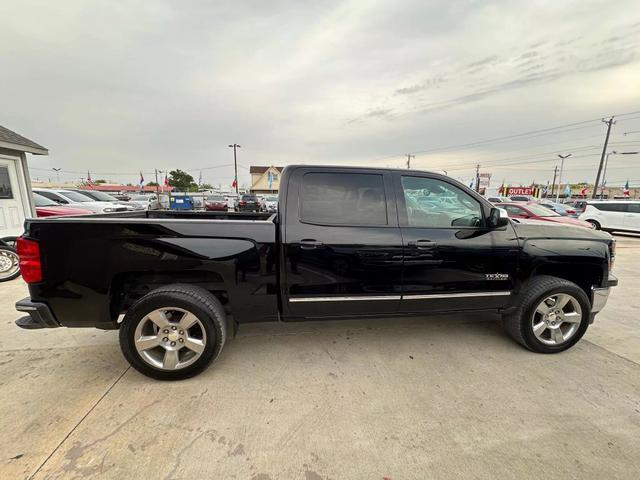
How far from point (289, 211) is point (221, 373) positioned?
5.23 feet

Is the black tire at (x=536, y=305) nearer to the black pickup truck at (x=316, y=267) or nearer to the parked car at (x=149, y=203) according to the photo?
the black pickup truck at (x=316, y=267)

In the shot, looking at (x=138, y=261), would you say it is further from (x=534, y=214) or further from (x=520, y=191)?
(x=520, y=191)

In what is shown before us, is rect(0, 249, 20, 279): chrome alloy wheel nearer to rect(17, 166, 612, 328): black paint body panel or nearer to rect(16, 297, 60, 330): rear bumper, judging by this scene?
rect(16, 297, 60, 330): rear bumper

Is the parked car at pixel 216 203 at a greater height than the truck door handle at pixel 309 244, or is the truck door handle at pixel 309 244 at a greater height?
the truck door handle at pixel 309 244

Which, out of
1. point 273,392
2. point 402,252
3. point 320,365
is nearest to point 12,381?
point 273,392

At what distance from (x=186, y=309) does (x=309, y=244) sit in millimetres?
1159

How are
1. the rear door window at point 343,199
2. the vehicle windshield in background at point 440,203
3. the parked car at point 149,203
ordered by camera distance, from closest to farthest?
1. the rear door window at point 343,199
2. the vehicle windshield in background at point 440,203
3. the parked car at point 149,203

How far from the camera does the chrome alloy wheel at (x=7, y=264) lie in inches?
210

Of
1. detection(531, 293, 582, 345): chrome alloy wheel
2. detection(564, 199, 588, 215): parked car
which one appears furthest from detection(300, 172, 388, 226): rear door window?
detection(564, 199, 588, 215): parked car

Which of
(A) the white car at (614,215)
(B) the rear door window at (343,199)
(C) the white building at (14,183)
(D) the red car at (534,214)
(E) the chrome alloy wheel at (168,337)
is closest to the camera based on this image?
(E) the chrome alloy wheel at (168,337)

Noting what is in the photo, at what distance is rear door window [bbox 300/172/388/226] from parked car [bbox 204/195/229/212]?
21.2m

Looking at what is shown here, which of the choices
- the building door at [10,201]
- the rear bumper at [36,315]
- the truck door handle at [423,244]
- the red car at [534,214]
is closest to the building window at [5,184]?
the building door at [10,201]

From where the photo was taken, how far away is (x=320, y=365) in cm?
285

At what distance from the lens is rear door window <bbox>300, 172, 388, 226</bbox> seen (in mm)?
2756
